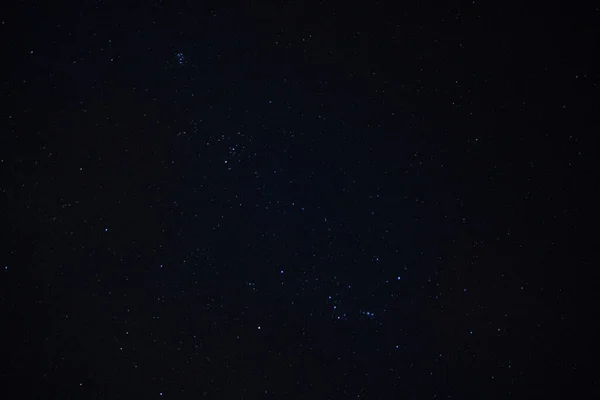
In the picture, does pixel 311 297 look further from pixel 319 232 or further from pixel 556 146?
pixel 556 146

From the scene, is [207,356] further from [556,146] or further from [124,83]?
[556,146]

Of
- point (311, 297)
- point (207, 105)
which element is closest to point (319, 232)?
point (311, 297)

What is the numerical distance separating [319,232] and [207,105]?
0.21 metres

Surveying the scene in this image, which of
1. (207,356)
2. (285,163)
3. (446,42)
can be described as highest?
(446,42)

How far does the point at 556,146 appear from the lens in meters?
0.50

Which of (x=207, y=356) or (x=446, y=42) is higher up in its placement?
(x=446, y=42)

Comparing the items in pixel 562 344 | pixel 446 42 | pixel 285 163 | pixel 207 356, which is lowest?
pixel 207 356

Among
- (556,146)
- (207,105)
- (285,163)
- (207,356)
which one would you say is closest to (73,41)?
(207,105)

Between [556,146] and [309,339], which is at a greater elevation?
[556,146]

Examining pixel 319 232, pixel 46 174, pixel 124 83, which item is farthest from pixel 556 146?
pixel 46 174

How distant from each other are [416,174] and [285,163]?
16 centimetres

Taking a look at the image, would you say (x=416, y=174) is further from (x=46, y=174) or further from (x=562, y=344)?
(x=46, y=174)

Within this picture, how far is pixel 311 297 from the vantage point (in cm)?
54

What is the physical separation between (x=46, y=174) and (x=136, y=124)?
138mm
